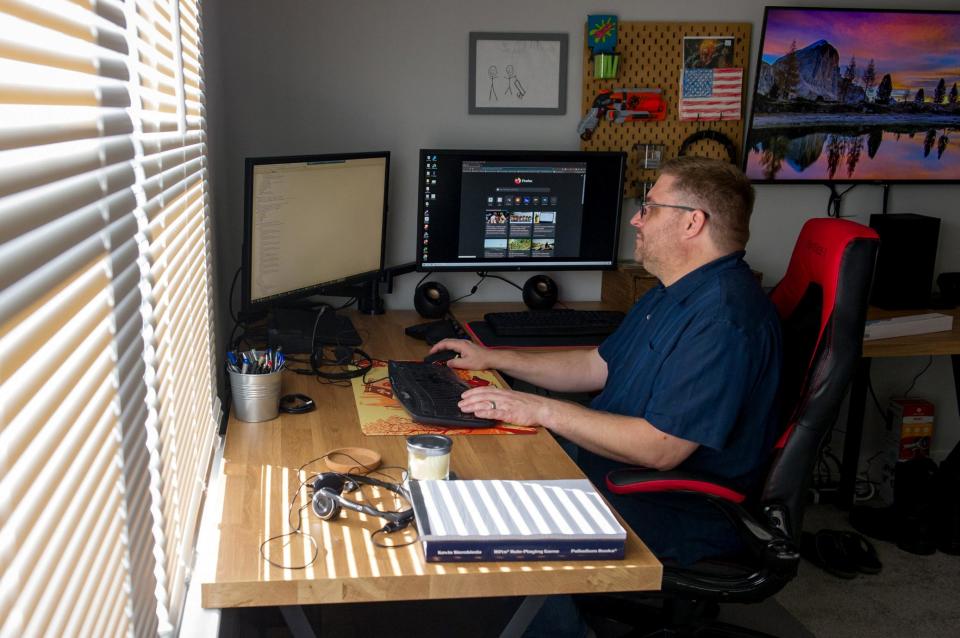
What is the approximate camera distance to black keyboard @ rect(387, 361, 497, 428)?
1836 mm

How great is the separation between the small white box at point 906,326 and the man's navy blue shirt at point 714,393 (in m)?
1.06

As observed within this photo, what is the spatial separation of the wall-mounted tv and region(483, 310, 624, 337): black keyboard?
2.87ft

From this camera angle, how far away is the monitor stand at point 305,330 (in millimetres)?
2361

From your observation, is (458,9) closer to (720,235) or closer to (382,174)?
(382,174)

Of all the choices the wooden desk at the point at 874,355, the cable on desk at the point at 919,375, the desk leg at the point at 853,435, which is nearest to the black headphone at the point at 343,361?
the wooden desk at the point at 874,355

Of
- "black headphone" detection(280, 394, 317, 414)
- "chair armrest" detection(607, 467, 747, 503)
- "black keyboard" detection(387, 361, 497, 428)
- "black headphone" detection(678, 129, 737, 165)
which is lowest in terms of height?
"chair armrest" detection(607, 467, 747, 503)

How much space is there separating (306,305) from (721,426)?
4.42 feet

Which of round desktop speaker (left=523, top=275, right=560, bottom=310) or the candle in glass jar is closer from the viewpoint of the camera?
the candle in glass jar

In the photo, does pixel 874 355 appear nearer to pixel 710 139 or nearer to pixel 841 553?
pixel 841 553

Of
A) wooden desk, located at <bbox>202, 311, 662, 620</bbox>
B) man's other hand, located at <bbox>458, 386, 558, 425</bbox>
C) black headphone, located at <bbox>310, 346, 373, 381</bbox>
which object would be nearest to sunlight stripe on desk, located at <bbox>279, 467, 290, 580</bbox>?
wooden desk, located at <bbox>202, 311, 662, 620</bbox>

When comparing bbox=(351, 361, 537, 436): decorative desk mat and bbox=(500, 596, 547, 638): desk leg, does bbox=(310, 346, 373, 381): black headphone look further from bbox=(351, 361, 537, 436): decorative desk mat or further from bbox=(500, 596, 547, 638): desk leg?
bbox=(500, 596, 547, 638): desk leg

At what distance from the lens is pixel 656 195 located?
7.02 feet

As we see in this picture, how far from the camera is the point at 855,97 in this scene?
321 centimetres

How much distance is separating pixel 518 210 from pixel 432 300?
1.32 feet
